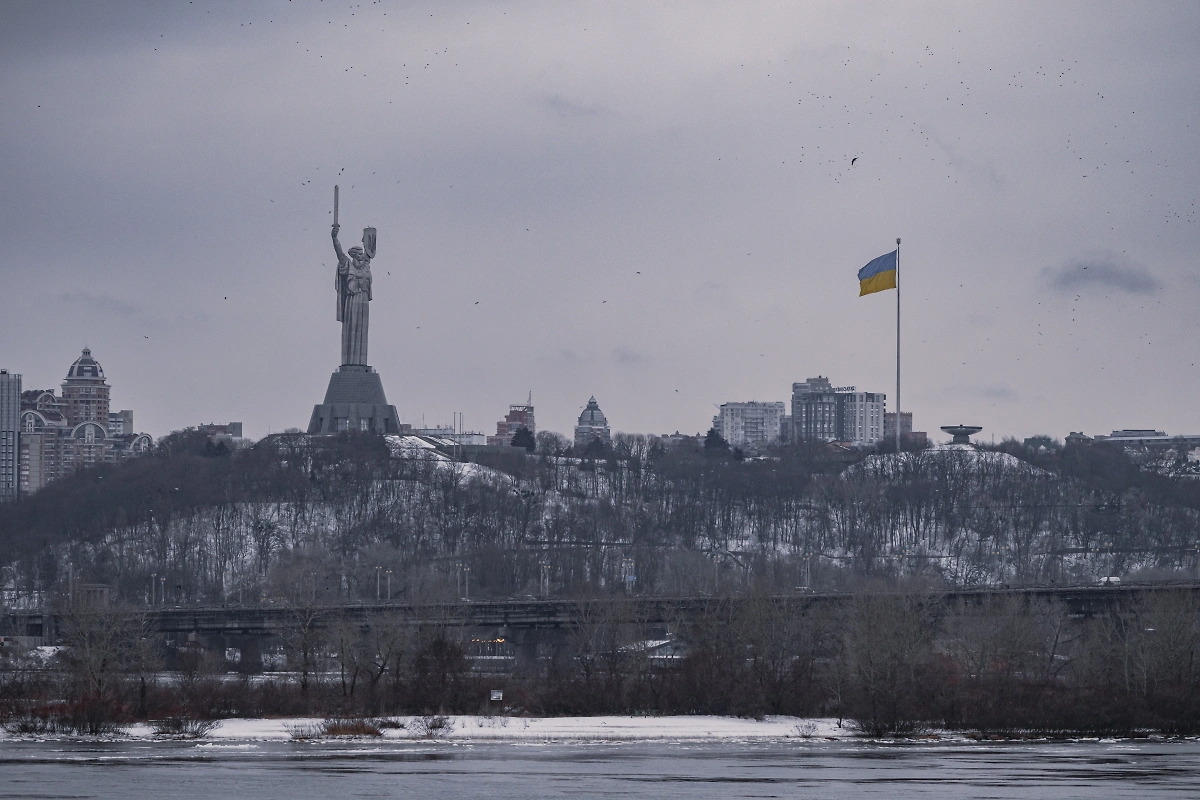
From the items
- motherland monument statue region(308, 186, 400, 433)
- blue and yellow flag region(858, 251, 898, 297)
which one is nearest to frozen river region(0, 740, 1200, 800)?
blue and yellow flag region(858, 251, 898, 297)

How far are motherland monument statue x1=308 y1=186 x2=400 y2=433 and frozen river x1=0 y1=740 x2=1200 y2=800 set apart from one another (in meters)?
87.8

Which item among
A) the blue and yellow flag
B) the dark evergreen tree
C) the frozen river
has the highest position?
the blue and yellow flag

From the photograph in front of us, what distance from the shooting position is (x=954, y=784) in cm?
5075

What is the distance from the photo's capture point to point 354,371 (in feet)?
500

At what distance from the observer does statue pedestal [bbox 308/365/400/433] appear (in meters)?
154

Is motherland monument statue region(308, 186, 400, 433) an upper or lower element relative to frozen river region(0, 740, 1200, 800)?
upper

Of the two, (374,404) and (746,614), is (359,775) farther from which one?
(374,404)

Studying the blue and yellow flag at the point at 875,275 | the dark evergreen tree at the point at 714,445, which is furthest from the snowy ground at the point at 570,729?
the dark evergreen tree at the point at 714,445

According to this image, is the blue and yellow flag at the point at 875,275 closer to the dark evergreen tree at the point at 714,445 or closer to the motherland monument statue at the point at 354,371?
the motherland monument statue at the point at 354,371

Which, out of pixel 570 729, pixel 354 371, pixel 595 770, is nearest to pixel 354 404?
pixel 354 371

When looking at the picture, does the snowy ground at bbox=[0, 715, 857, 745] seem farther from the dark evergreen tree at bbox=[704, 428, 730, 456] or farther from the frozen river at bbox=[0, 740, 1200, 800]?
the dark evergreen tree at bbox=[704, 428, 730, 456]

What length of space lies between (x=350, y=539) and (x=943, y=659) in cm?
7304

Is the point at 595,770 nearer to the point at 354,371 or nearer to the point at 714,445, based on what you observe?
the point at 354,371

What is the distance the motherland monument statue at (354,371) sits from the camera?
147125 mm
